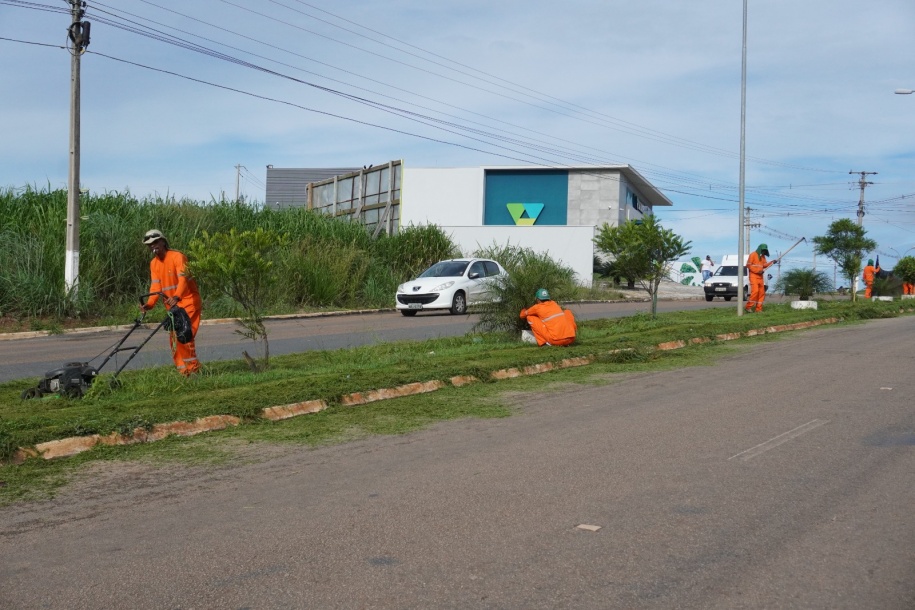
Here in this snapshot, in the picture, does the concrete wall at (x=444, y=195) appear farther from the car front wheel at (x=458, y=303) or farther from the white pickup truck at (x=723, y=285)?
the car front wheel at (x=458, y=303)

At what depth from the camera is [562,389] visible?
1098 centimetres

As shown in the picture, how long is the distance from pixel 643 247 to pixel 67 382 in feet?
48.1

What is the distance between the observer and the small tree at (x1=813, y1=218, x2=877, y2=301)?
3231cm

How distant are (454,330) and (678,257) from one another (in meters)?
6.02

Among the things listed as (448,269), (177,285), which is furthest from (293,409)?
(448,269)

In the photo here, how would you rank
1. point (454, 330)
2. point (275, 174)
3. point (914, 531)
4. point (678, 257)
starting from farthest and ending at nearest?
point (275, 174) < point (678, 257) < point (454, 330) < point (914, 531)

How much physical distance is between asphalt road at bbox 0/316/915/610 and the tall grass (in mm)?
12844

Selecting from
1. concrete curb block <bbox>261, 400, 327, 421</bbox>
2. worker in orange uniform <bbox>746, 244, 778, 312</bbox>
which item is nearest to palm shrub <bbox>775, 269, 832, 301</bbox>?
worker in orange uniform <bbox>746, 244, 778, 312</bbox>

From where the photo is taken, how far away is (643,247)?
21609 mm

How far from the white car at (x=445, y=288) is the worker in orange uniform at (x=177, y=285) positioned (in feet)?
45.8

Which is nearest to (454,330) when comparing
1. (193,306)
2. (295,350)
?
(295,350)

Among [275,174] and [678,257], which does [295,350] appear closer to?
[678,257]

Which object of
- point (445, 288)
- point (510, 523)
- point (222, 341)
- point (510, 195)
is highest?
point (510, 195)

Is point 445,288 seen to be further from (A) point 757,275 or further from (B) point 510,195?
(B) point 510,195
